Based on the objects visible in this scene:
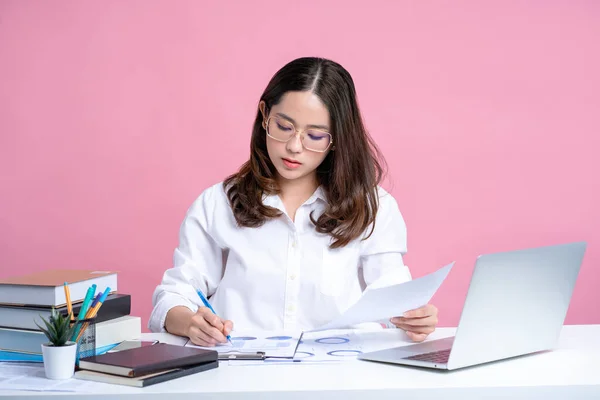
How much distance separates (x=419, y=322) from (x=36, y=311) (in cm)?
77

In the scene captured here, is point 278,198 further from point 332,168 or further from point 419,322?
point 419,322

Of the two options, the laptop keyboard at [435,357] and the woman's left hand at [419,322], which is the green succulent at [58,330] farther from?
the woman's left hand at [419,322]

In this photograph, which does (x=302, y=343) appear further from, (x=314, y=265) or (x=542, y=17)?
(x=542, y=17)

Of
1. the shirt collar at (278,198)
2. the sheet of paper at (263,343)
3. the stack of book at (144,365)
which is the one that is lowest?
Answer: the sheet of paper at (263,343)

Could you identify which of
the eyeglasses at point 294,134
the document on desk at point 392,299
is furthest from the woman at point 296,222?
the document on desk at point 392,299

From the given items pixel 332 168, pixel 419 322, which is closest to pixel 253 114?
pixel 332 168

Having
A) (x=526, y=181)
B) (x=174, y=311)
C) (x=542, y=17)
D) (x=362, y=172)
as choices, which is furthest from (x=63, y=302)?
(x=542, y=17)

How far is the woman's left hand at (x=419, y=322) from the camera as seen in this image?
1574mm

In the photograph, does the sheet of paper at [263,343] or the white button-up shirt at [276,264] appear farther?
the white button-up shirt at [276,264]

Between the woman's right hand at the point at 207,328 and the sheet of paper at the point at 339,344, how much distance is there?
147mm

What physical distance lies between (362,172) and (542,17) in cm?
154

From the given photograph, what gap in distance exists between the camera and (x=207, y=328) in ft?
4.90

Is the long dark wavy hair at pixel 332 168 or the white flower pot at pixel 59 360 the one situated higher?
the long dark wavy hair at pixel 332 168

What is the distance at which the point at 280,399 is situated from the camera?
3.69ft
